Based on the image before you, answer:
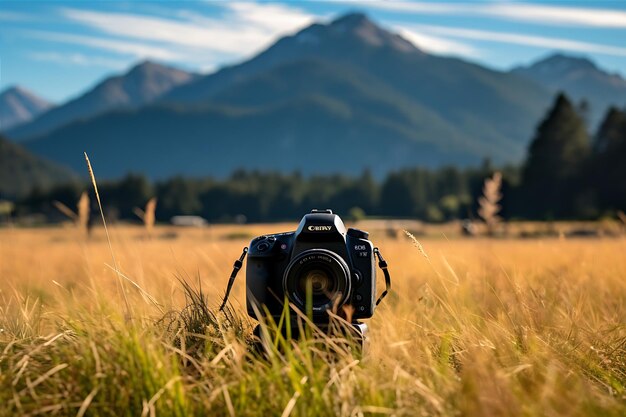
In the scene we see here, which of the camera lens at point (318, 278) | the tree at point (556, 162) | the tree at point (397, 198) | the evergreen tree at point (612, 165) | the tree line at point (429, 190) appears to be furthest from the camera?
the tree at point (397, 198)

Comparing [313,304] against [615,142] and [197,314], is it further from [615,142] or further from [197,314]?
[615,142]

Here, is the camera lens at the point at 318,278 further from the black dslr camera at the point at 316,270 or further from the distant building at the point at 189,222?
the distant building at the point at 189,222

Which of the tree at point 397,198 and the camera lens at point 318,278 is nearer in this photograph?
the camera lens at point 318,278

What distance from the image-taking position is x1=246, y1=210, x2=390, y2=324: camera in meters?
3.95

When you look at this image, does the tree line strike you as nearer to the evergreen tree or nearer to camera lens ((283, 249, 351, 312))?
the evergreen tree

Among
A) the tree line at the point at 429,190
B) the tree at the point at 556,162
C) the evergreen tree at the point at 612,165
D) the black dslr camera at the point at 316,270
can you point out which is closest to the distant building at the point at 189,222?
the tree line at the point at 429,190

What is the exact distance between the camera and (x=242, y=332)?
4.34m

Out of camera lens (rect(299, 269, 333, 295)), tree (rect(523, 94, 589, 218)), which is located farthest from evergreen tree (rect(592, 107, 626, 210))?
camera lens (rect(299, 269, 333, 295))

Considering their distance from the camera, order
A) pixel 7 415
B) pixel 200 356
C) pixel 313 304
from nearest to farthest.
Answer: pixel 7 415 < pixel 200 356 < pixel 313 304

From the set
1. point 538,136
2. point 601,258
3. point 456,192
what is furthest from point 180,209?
point 601,258

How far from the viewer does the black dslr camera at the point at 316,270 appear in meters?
3.95

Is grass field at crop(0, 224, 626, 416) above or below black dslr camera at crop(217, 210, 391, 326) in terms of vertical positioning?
below

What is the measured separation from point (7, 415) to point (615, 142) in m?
80.4

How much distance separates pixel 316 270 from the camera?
3.97 metres
